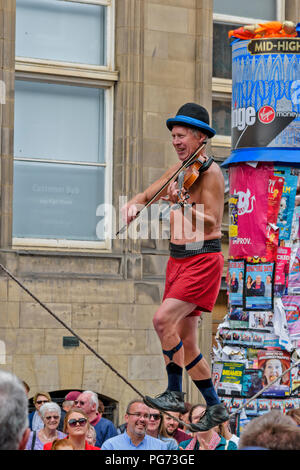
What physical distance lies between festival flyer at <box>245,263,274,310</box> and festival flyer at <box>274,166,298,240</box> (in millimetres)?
282

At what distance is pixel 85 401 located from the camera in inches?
360

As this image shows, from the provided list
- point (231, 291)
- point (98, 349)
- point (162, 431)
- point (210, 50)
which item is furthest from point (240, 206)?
point (210, 50)

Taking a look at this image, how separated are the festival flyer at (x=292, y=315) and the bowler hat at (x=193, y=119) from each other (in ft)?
8.05

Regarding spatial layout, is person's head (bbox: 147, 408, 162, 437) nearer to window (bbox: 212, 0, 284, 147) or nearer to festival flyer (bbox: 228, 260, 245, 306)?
festival flyer (bbox: 228, 260, 245, 306)

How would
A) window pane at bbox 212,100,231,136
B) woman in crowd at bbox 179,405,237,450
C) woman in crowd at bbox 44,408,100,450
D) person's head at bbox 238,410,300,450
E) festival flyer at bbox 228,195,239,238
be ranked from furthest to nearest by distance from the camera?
1. window pane at bbox 212,100,231,136
2. festival flyer at bbox 228,195,239,238
3. woman in crowd at bbox 179,405,237,450
4. woman in crowd at bbox 44,408,100,450
5. person's head at bbox 238,410,300,450

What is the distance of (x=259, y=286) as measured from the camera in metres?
8.78

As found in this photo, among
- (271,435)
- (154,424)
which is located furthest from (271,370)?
(271,435)

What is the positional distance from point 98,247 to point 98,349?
111 cm

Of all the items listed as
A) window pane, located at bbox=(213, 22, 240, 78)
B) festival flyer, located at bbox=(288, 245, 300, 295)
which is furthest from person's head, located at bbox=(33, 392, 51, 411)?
window pane, located at bbox=(213, 22, 240, 78)

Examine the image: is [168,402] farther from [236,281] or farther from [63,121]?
[63,121]

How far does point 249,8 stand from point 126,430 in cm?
705

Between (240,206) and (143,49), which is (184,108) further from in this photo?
(143,49)

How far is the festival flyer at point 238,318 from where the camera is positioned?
8.82 m

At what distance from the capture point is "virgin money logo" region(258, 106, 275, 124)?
28.5ft
